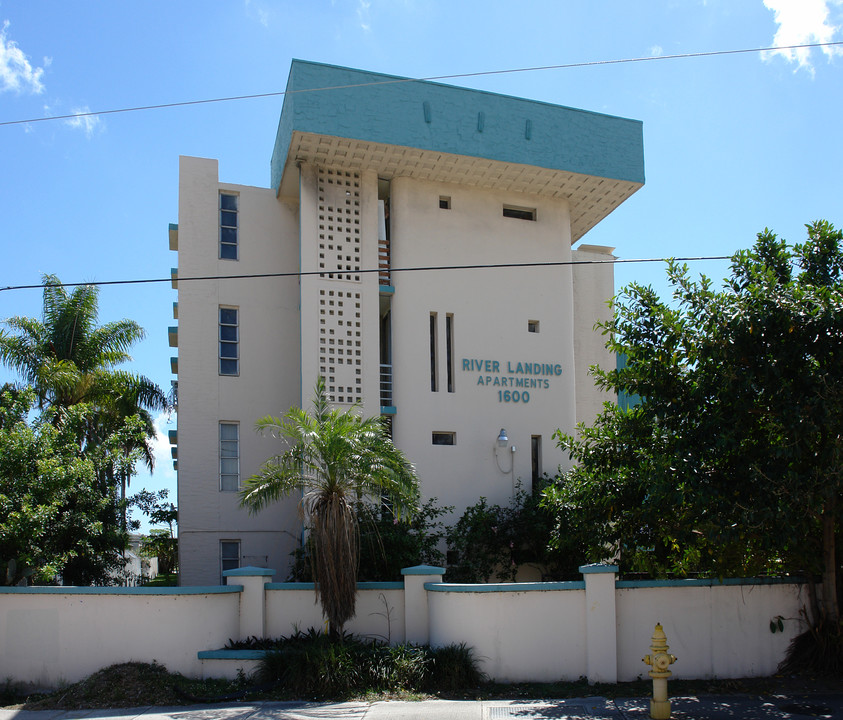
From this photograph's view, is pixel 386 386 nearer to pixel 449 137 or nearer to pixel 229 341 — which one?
pixel 229 341

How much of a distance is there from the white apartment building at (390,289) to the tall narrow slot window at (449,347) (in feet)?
0.20

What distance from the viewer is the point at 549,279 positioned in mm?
22828

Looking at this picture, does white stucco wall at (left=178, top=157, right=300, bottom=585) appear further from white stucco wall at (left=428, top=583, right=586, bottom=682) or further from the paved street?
the paved street

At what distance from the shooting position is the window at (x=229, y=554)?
20.5 m

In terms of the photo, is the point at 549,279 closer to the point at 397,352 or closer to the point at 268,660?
the point at 397,352

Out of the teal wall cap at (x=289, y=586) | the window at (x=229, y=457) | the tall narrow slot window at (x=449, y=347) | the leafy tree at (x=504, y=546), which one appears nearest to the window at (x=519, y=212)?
the tall narrow slot window at (x=449, y=347)

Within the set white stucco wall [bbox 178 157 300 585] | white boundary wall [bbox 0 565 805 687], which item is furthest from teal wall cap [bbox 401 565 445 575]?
white stucco wall [bbox 178 157 300 585]

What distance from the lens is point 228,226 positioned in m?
22.2

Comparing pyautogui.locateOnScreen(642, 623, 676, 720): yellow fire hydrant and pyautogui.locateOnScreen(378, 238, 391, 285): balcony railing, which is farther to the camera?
pyautogui.locateOnScreen(378, 238, 391, 285): balcony railing

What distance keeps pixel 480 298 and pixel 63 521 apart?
11243mm

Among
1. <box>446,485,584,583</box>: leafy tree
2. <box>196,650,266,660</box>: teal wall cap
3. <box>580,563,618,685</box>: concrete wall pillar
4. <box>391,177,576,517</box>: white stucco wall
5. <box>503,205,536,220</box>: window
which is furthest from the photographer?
<box>503,205,536,220</box>: window

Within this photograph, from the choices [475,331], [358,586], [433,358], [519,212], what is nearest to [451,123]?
[519,212]

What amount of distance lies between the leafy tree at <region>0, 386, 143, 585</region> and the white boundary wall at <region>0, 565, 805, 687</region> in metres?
1.02

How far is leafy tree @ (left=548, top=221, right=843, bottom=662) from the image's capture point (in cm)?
1172
